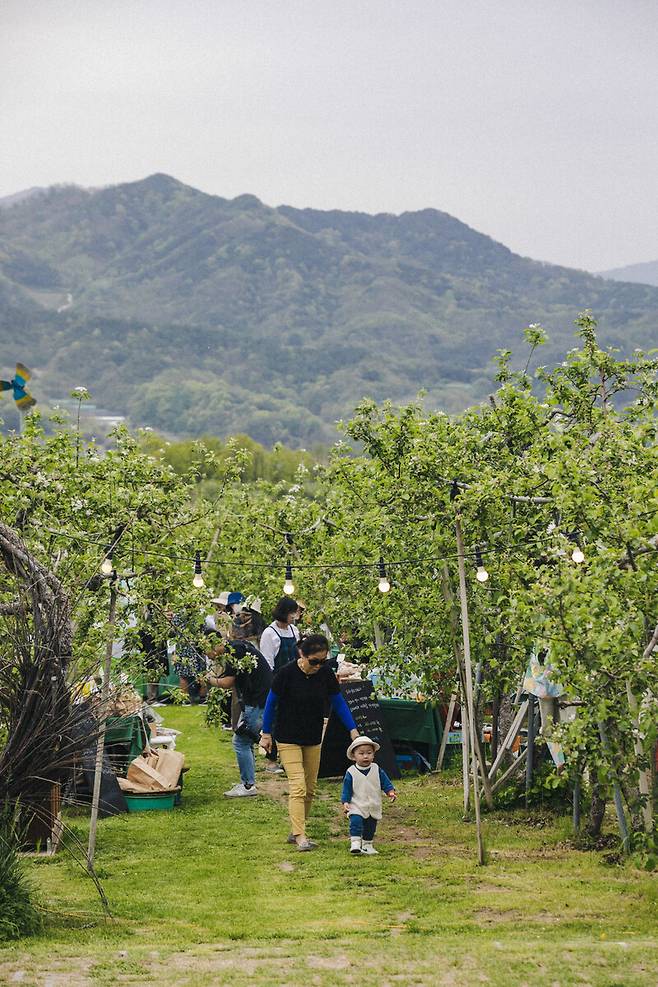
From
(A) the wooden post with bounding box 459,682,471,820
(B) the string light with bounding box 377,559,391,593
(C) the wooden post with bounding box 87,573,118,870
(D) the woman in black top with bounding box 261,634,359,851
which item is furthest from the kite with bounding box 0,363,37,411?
(A) the wooden post with bounding box 459,682,471,820

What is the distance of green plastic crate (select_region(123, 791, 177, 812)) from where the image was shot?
1066cm

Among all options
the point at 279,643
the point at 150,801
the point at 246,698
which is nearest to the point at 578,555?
the point at 246,698

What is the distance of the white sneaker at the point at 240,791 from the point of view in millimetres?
11352

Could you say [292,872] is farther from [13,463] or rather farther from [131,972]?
[13,463]

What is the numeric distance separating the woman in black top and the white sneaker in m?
2.11

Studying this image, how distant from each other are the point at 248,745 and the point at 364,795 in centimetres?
232

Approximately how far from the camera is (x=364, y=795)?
905 centimetres

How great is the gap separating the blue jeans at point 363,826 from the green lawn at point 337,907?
213 millimetres

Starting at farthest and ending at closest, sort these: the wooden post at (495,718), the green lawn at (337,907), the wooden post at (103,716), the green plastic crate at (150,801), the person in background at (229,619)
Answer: the person in background at (229,619)
the green plastic crate at (150,801)
the wooden post at (495,718)
the wooden post at (103,716)
the green lawn at (337,907)

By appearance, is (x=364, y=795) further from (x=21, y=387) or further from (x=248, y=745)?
(x=21, y=387)

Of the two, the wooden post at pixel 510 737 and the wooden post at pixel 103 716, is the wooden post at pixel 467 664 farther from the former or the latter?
the wooden post at pixel 103 716

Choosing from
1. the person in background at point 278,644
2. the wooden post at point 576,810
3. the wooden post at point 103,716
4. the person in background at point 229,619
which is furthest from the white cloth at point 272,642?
the wooden post at point 576,810

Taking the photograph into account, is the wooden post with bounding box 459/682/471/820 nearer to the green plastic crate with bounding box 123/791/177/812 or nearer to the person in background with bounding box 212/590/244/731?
the green plastic crate with bounding box 123/791/177/812

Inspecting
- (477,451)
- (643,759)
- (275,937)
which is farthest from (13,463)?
(643,759)
